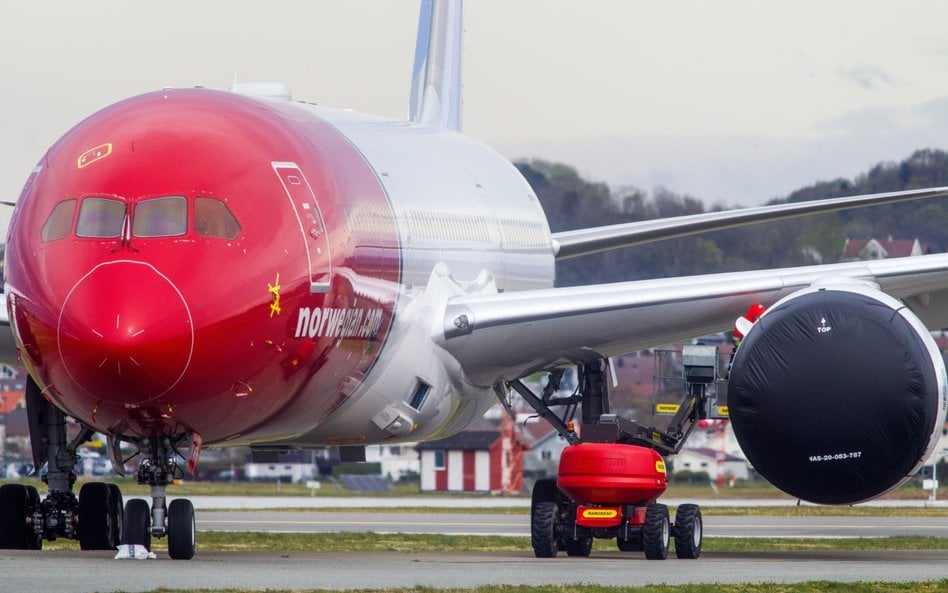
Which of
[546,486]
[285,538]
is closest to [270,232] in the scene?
[546,486]

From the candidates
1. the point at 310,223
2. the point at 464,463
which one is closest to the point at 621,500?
the point at 310,223

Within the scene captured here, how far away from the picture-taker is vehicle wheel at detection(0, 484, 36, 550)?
19.7 meters

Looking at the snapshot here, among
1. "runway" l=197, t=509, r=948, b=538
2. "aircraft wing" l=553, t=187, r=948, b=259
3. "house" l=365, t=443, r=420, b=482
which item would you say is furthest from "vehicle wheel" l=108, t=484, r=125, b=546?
"house" l=365, t=443, r=420, b=482

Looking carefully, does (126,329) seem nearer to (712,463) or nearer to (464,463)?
(464,463)

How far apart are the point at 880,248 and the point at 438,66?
24.0 meters

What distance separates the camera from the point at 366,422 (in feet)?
60.0

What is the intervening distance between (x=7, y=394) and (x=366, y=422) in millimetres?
55134

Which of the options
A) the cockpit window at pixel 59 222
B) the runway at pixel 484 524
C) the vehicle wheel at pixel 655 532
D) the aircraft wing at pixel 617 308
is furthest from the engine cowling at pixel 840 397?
the runway at pixel 484 524

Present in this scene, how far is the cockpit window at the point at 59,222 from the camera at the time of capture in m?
14.6

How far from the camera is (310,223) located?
1560 centimetres

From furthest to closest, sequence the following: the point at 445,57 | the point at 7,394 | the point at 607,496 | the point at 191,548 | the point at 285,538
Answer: the point at 7,394 < the point at 445,57 < the point at 285,538 < the point at 607,496 < the point at 191,548

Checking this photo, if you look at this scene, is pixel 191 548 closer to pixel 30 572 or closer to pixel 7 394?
pixel 30 572

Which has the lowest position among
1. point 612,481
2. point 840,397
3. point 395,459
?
point 395,459

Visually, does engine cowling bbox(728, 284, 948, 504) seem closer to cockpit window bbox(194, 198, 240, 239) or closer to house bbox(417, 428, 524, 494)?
cockpit window bbox(194, 198, 240, 239)
